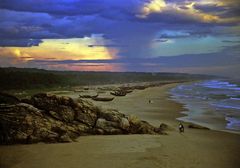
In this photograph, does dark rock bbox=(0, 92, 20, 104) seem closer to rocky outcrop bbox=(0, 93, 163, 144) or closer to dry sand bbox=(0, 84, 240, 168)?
rocky outcrop bbox=(0, 93, 163, 144)

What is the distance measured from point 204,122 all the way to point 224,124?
1150mm

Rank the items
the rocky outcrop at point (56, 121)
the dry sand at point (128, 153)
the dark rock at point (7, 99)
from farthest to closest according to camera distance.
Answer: the dark rock at point (7, 99) → the rocky outcrop at point (56, 121) → the dry sand at point (128, 153)

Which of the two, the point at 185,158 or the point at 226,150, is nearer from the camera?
the point at 185,158

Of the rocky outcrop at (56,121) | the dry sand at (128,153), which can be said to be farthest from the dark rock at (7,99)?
the dry sand at (128,153)

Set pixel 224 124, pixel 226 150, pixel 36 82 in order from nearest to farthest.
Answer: pixel 226 150, pixel 224 124, pixel 36 82

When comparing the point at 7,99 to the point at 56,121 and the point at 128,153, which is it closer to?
the point at 56,121

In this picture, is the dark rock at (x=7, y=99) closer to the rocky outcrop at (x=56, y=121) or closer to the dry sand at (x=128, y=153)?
the rocky outcrop at (x=56, y=121)

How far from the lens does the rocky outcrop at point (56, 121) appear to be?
440 inches

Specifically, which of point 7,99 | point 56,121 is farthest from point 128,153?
point 7,99

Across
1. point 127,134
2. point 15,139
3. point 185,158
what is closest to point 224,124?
point 127,134

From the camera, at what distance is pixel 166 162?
29.6 ft

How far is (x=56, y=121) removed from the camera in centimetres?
1228

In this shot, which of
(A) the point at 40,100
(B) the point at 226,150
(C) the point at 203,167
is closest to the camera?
(C) the point at 203,167

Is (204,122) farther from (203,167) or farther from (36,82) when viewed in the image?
(36,82)
